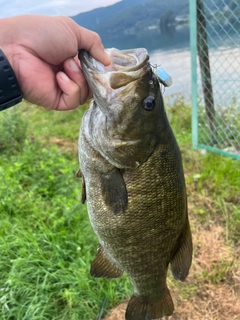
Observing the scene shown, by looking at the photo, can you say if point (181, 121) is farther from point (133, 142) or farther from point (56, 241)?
point (133, 142)

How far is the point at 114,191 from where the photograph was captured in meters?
1.62

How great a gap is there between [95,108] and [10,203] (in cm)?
241

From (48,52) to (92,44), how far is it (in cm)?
20

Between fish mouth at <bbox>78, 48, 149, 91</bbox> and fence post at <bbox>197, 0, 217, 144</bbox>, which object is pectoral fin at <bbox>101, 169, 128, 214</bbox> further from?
fence post at <bbox>197, 0, 217, 144</bbox>

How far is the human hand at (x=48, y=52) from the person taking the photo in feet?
4.99

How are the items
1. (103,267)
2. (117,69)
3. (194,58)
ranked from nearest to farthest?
(117,69) < (103,267) < (194,58)

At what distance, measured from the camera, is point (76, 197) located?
13.1ft

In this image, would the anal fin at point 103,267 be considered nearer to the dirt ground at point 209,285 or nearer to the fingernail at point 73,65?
the fingernail at point 73,65

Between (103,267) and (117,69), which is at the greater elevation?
(117,69)

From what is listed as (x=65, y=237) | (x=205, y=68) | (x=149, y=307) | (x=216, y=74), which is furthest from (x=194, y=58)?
(x=149, y=307)

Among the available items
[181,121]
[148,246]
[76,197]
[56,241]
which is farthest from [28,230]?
[181,121]

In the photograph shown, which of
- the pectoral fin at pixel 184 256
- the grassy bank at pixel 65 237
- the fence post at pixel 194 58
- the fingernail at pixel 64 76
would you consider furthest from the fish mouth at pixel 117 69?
the fence post at pixel 194 58

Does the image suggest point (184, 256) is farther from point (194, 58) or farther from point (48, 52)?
point (194, 58)

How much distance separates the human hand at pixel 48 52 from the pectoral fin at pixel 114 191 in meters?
0.36
